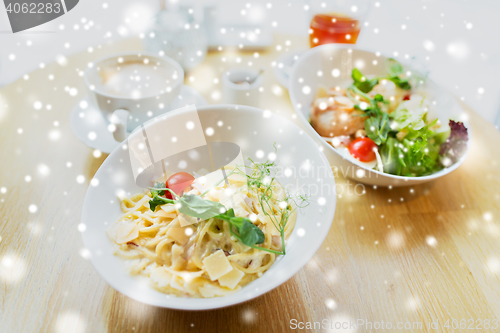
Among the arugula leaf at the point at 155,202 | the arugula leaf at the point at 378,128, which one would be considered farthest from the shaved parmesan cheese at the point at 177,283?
the arugula leaf at the point at 378,128

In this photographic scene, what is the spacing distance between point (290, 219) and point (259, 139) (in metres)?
0.29

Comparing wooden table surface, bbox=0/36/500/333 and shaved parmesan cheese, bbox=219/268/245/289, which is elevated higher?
shaved parmesan cheese, bbox=219/268/245/289

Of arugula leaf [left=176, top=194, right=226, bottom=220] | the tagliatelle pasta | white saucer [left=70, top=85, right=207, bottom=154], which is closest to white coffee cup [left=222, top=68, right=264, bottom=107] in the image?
white saucer [left=70, top=85, right=207, bottom=154]

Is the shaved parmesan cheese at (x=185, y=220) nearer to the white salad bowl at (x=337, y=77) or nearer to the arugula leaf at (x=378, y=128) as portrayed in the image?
the white salad bowl at (x=337, y=77)

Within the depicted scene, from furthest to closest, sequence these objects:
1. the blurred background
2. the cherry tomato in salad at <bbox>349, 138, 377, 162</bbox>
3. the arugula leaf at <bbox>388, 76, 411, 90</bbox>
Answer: the blurred background → the arugula leaf at <bbox>388, 76, 411, 90</bbox> → the cherry tomato in salad at <bbox>349, 138, 377, 162</bbox>

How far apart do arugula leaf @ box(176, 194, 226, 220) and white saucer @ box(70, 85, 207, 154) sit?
1.62 ft

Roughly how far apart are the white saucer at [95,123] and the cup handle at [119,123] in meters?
0.04

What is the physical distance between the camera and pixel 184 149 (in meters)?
1.08

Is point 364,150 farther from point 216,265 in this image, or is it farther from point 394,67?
point 216,265

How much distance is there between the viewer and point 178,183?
0.98 metres

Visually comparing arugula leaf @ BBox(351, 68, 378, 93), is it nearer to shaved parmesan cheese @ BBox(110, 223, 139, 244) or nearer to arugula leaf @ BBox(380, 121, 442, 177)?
arugula leaf @ BBox(380, 121, 442, 177)

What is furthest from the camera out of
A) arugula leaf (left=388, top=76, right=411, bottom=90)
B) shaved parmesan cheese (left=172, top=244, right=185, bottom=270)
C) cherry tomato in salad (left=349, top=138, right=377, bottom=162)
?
arugula leaf (left=388, top=76, right=411, bottom=90)

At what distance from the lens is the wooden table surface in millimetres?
845

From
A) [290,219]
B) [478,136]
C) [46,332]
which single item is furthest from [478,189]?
[46,332]
